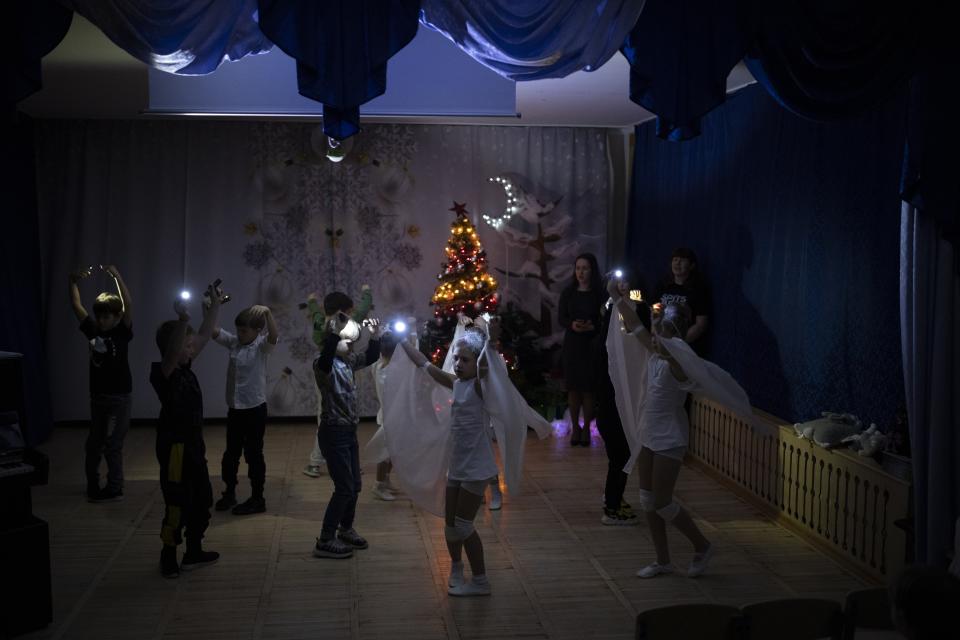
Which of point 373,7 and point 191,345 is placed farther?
point 191,345

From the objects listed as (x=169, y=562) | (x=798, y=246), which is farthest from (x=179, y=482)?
(x=798, y=246)

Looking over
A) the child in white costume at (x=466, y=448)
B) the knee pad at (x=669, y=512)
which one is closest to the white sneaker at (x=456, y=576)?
the child in white costume at (x=466, y=448)

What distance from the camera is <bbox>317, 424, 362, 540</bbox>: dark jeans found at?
17.3 feet

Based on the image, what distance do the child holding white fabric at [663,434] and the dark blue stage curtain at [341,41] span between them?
6.53 feet

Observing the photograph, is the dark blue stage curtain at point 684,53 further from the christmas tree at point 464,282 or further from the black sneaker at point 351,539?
the christmas tree at point 464,282

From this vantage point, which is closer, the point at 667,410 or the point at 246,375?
the point at 667,410

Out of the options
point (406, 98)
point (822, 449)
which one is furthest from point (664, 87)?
point (822, 449)

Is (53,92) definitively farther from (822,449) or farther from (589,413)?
(822,449)

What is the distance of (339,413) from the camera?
521 centimetres

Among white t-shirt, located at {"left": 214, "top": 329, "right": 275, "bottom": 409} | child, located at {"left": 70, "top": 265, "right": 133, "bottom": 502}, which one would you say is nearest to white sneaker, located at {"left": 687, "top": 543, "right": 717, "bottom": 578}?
white t-shirt, located at {"left": 214, "top": 329, "right": 275, "bottom": 409}

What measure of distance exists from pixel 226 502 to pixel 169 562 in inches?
49.0

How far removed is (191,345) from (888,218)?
387 centimetres

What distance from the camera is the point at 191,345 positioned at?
5059mm

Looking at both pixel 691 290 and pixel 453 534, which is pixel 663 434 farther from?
pixel 691 290
